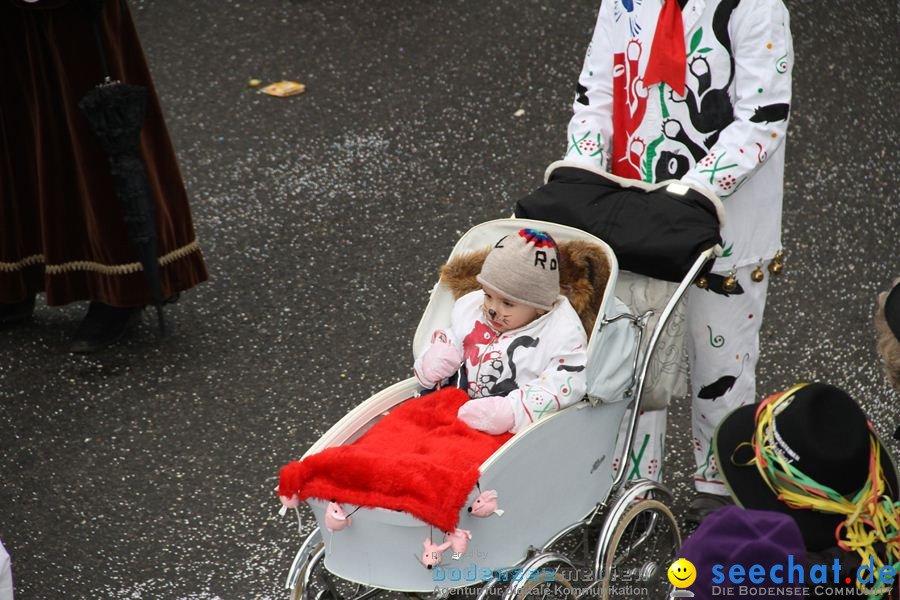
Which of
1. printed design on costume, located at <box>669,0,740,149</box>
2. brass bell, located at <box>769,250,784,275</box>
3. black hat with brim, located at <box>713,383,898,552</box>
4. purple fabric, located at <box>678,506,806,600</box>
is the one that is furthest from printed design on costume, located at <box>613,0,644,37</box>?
purple fabric, located at <box>678,506,806,600</box>

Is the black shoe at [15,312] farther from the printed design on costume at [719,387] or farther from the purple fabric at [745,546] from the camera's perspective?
the purple fabric at [745,546]

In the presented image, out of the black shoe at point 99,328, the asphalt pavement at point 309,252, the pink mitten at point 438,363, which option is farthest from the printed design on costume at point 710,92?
the black shoe at point 99,328

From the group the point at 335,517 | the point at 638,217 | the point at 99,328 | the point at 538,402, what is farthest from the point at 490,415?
the point at 99,328

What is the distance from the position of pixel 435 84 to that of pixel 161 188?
2.55 m

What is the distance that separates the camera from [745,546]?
1927 millimetres

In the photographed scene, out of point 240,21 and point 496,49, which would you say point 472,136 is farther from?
point 240,21

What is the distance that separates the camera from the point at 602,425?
2926 millimetres

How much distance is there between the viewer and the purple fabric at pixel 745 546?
193 cm

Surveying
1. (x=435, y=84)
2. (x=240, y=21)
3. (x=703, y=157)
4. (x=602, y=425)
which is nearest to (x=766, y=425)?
(x=602, y=425)

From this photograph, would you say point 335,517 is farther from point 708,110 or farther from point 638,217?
point 708,110

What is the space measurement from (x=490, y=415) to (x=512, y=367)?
219mm

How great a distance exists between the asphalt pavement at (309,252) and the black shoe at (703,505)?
7.2 inches

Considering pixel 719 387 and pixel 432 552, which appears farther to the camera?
pixel 719 387

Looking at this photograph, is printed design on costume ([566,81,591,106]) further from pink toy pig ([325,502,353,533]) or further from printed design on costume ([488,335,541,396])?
pink toy pig ([325,502,353,533])
